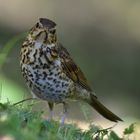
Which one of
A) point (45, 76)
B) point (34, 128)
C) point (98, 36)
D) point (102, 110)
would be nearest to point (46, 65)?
point (45, 76)

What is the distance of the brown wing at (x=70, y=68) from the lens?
922 centimetres

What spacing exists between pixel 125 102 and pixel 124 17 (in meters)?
4.42

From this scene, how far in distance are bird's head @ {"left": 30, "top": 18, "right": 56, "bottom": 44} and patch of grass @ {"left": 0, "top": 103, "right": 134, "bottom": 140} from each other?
25.8 inches

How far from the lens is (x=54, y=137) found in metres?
7.15

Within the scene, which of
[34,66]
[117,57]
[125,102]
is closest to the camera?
[34,66]

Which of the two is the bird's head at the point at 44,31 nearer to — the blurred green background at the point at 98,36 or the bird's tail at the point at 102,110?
the bird's tail at the point at 102,110

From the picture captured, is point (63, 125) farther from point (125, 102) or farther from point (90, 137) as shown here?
point (125, 102)

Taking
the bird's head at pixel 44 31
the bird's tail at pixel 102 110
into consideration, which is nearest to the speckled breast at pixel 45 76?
the bird's head at pixel 44 31

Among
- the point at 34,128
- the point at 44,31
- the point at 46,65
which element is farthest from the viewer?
the point at 46,65

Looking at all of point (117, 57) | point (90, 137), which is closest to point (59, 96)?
point (90, 137)

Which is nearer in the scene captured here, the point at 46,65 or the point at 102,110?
the point at 46,65

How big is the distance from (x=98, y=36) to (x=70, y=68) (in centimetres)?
913

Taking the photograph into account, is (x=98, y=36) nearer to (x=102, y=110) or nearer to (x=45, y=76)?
(x=102, y=110)

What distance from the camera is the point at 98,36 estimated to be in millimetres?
18469
